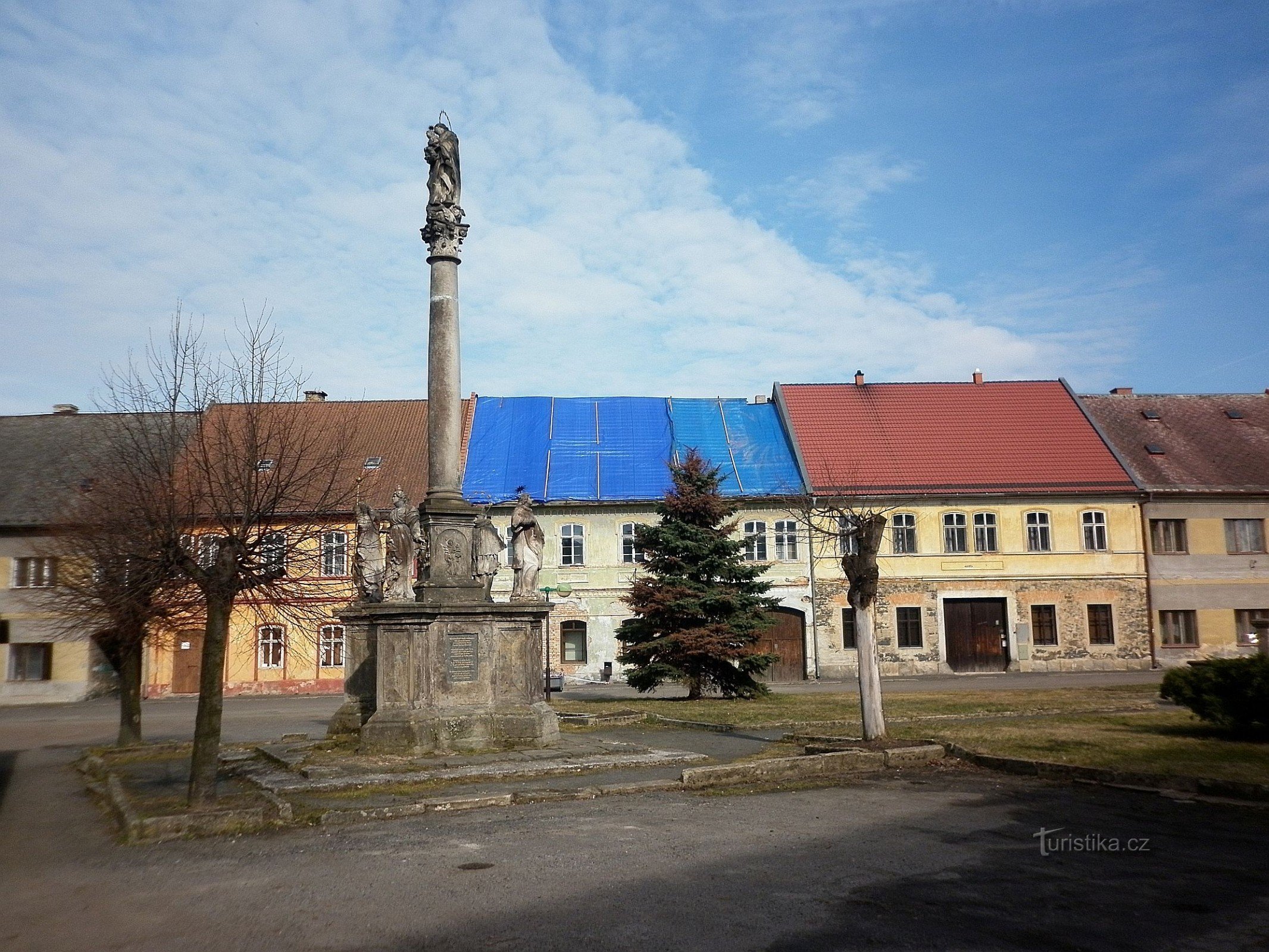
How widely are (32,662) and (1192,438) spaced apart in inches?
1693

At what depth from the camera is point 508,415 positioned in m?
39.5

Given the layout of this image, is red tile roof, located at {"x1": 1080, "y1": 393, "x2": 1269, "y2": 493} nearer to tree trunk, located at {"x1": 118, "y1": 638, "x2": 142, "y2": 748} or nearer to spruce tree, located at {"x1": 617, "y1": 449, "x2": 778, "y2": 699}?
spruce tree, located at {"x1": 617, "y1": 449, "x2": 778, "y2": 699}

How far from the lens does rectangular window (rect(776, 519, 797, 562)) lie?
36125mm

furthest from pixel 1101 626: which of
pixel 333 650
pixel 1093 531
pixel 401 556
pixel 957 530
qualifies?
pixel 401 556

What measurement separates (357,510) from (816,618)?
73.0 feet

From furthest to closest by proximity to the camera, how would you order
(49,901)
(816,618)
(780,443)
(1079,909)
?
(780,443), (816,618), (49,901), (1079,909)

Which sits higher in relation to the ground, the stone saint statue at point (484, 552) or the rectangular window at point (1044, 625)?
the stone saint statue at point (484, 552)

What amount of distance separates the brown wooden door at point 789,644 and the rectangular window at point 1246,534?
51.6ft

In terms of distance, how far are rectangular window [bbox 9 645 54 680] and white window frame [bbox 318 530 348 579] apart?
36.5ft

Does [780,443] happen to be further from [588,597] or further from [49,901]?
[49,901]

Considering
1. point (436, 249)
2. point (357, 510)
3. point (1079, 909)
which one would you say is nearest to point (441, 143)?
point (436, 249)

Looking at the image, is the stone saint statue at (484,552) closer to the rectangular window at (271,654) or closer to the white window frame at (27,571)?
the rectangular window at (271,654)

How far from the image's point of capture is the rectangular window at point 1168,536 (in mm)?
36250

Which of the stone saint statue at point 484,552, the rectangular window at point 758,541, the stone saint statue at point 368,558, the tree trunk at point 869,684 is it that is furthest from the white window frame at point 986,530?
the stone saint statue at point 484,552
